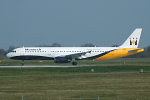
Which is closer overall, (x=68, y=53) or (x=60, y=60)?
(x=60, y=60)

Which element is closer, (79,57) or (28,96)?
(28,96)

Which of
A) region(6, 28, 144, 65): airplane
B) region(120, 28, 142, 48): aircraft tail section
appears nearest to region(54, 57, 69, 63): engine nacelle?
region(6, 28, 144, 65): airplane

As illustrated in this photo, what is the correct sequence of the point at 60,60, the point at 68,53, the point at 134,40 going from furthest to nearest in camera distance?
the point at 134,40, the point at 68,53, the point at 60,60

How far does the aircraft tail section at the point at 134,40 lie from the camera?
79375mm

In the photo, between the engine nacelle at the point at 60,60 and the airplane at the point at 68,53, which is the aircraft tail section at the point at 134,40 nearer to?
the airplane at the point at 68,53

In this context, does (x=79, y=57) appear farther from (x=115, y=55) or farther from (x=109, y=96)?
(x=109, y=96)

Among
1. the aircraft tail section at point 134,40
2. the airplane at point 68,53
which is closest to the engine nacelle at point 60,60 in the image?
the airplane at point 68,53

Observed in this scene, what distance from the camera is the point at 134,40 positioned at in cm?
8006

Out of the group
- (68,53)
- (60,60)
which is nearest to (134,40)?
(68,53)

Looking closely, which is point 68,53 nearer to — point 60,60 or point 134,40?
point 60,60

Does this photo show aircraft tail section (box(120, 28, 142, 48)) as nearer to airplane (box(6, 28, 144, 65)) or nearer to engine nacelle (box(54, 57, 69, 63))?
airplane (box(6, 28, 144, 65))

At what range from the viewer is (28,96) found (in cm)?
2842

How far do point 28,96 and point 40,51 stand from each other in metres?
47.6

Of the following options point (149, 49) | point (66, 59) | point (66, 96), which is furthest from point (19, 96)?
point (149, 49)
